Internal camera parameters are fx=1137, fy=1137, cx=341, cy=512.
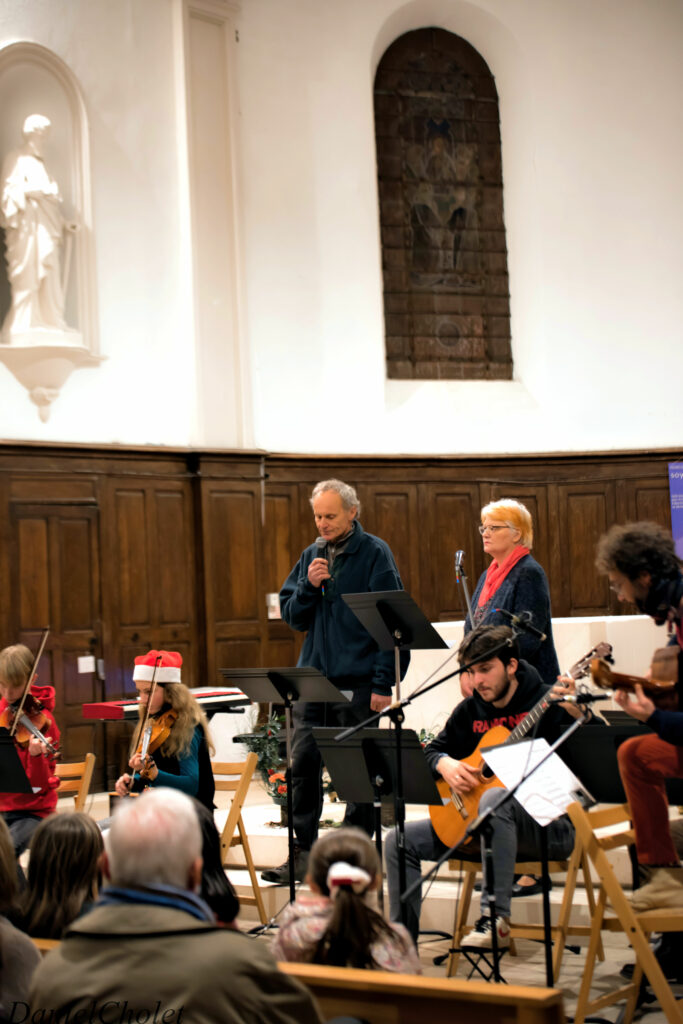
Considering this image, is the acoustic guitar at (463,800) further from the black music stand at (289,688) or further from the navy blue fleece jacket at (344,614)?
the navy blue fleece jacket at (344,614)

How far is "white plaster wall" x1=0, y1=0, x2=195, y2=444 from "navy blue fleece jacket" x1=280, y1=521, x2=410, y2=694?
5252mm

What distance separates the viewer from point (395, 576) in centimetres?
548

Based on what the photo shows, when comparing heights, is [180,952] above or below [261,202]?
below

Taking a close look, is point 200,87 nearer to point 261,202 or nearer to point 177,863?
point 261,202

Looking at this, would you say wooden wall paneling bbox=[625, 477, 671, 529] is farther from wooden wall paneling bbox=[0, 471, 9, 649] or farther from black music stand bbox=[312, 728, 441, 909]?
black music stand bbox=[312, 728, 441, 909]

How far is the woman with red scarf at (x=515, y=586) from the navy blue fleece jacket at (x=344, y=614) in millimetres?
468

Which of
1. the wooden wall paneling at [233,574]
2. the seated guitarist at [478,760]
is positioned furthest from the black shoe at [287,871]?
the wooden wall paneling at [233,574]

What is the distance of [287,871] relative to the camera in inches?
227

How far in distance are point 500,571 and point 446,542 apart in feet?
20.1

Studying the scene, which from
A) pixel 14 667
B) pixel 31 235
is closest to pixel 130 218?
pixel 31 235

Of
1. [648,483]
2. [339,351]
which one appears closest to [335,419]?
[339,351]

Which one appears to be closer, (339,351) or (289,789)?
(289,789)

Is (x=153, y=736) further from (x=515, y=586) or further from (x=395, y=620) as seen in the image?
(x=515, y=586)

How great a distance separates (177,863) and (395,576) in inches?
134
